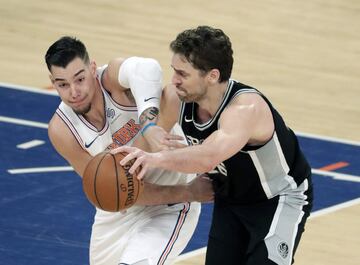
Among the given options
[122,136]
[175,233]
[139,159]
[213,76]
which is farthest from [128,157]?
[175,233]

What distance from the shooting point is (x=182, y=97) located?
783 centimetres

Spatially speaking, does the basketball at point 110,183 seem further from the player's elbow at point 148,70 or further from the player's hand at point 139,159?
the player's elbow at point 148,70

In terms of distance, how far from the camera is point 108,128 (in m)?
8.69

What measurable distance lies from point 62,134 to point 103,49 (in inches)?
277

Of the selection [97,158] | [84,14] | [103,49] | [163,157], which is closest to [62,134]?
[97,158]

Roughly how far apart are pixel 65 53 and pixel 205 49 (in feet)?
3.75

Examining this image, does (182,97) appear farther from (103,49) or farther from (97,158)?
(103,49)

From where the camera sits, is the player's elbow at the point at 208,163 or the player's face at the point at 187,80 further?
the player's face at the point at 187,80

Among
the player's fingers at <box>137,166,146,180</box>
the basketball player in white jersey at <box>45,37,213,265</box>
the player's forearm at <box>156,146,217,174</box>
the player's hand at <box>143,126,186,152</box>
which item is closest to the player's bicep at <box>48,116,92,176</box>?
the basketball player in white jersey at <box>45,37,213,265</box>

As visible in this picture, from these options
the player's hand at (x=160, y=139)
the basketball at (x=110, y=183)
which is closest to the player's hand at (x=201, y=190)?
the player's hand at (x=160, y=139)

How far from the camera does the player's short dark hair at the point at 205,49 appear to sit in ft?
25.4

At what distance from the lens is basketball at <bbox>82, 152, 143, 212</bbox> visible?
7.80m

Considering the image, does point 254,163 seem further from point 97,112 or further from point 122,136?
point 97,112

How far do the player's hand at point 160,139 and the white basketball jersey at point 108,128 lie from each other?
57 cm
